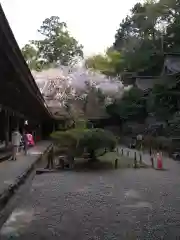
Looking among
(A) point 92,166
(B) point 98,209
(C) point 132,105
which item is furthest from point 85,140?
(C) point 132,105

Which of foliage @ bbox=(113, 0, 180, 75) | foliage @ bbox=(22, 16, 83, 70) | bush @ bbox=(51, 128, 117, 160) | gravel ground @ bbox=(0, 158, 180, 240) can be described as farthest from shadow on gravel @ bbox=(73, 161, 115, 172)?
foliage @ bbox=(22, 16, 83, 70)

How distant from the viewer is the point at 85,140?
18.6 metres

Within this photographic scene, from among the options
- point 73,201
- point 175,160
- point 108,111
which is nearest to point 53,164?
point 175,160

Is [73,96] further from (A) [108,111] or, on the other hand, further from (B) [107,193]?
(B) [107,193]

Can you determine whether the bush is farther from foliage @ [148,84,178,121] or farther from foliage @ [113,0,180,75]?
foliage @ [113,0,180,75]

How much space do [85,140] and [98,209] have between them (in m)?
9.40

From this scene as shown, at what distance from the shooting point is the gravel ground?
716 centimetres

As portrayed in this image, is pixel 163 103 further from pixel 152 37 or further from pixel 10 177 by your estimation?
pixel 152 37

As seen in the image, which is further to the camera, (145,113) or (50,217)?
(145,113)

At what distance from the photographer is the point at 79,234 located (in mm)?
7113

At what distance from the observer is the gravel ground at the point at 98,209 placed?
282 inches

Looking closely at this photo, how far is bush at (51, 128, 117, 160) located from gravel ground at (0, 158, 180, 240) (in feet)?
11.8

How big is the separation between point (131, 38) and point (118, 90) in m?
13.5

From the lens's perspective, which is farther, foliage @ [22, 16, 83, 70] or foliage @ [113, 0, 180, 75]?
foliage @ [22, 16, 83, 70]
